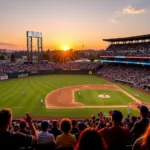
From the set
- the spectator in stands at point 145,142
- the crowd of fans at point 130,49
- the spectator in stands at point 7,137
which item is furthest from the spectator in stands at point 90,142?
the crowd of fans at point 130,49

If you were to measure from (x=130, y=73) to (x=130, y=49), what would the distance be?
1458 centimetres

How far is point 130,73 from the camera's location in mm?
62688

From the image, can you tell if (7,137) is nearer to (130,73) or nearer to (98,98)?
(98,98)

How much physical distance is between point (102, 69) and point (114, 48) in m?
11.5

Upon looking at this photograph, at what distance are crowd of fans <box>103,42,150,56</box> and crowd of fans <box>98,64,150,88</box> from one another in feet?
14.8

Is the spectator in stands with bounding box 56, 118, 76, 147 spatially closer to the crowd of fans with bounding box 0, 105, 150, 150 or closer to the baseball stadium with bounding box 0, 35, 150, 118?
the crowd of fans with bounding box 0, 105, 150, 150

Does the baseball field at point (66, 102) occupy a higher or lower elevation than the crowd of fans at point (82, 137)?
lower

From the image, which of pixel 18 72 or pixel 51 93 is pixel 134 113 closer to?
pixel 51 93

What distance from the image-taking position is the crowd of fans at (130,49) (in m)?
65.2

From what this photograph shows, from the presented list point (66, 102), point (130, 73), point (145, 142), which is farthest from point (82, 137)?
point (130, 73)

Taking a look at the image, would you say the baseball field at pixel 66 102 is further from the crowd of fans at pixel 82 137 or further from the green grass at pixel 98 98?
the crowd of fans at pixel 82 137

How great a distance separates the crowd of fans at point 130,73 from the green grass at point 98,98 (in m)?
11.9

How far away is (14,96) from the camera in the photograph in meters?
38.1

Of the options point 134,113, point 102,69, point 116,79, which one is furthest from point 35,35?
point 134,113
